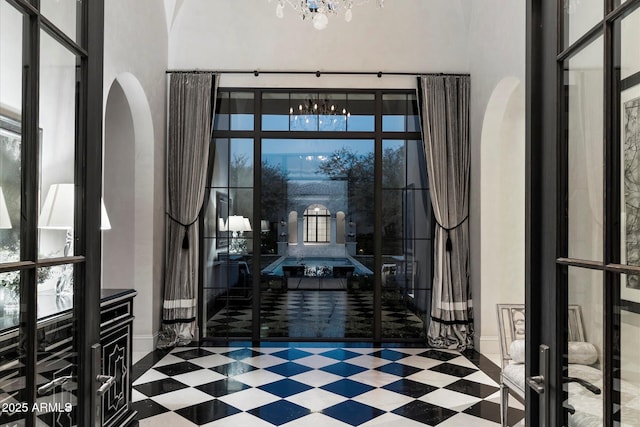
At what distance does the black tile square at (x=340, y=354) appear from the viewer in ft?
16.7

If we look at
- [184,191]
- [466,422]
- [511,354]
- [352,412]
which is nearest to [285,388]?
[352,412]

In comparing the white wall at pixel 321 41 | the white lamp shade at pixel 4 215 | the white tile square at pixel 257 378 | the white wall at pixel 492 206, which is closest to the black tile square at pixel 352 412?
the white tile square at pixel 257 378

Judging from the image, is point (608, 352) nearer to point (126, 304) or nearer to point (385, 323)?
point (126, 304)

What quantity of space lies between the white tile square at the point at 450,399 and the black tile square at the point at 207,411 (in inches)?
60.5

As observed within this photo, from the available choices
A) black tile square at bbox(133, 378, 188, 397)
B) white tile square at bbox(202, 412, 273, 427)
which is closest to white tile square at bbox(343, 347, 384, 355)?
black tile square at bbox(133, 378, 188, 397)

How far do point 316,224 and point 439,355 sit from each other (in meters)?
2.01

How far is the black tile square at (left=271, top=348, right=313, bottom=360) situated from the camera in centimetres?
508

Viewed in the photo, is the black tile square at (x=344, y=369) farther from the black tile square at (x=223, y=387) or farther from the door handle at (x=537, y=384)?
the door handle at (x=537, y=384)

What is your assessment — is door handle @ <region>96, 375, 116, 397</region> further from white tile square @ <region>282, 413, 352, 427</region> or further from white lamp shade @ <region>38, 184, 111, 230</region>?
white tile square @ <region>282, 413, 352, 427</region>

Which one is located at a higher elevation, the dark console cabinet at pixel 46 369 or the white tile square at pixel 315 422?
the dark console cabinet at pixel 46 369

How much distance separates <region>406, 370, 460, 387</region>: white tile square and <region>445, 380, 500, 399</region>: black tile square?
2.8 inches

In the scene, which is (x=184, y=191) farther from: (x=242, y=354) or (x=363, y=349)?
(x=363, y=349)

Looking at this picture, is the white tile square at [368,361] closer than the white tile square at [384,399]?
No

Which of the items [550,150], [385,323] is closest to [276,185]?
[385,323]
